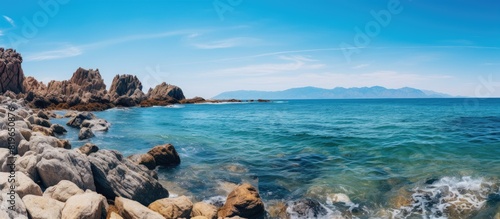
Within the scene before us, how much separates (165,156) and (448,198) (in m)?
17.5

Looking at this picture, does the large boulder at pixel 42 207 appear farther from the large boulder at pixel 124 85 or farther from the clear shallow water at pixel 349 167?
the large boulder at pixel 124 85

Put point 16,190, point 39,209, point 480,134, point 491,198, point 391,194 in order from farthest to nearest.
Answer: point 480,134
point 391,194
point 491,198
point 16,190
point 39,209

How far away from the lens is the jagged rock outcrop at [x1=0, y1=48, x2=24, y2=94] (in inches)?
3889

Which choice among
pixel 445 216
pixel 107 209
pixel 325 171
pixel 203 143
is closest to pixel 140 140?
pixel 203 143

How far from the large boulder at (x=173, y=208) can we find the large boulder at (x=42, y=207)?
143 inches

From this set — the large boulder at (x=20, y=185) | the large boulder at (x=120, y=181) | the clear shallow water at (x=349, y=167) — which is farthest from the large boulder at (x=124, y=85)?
the large boulder at (x=20, y=185)

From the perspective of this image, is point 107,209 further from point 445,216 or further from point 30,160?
point 445,216

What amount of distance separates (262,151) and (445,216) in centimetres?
1623

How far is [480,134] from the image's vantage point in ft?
106

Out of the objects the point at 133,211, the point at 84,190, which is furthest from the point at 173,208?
the point at 84,190

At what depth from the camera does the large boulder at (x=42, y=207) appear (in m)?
8.25

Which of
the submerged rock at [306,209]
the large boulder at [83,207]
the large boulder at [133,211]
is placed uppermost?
the large boulder at [83,207]

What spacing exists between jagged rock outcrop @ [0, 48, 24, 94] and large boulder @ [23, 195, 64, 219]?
117629 mm

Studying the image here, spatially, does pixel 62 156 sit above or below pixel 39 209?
above
